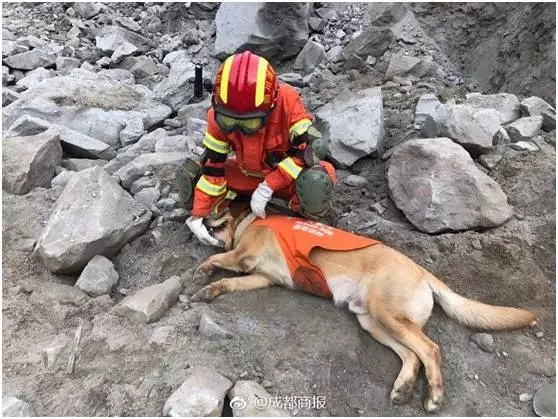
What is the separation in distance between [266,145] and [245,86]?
67 cm

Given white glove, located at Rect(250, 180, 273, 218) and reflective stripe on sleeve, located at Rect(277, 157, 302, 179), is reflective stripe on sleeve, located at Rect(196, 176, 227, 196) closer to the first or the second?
white glove, located at Rect(250, 180, 273, 218)

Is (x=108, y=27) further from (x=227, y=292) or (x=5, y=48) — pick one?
(x=227, y=292)

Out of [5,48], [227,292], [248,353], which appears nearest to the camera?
[248,353]

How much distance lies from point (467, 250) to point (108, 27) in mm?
7123

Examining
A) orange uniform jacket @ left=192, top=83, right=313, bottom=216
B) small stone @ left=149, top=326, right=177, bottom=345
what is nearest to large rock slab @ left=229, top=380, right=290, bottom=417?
small stone @ left=149, top=326, right=177, bottom=345

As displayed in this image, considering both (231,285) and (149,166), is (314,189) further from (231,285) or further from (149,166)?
(149,166)

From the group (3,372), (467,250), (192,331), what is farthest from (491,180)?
(3,372)

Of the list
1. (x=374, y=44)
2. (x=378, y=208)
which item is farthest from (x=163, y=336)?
(x=374, y=44)

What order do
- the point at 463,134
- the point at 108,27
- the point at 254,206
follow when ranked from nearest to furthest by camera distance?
the point at 254,206, the point at 463,134, the point at 108,27

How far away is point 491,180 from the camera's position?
13.4 feet

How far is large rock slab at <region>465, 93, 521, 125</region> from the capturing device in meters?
4.86

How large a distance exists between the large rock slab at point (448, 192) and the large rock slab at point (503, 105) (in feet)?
3.13

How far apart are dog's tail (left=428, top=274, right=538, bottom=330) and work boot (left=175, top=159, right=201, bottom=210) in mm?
2038

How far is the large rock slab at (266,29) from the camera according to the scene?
6.88 m
